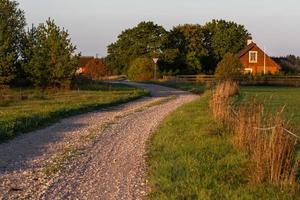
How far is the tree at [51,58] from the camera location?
153ft

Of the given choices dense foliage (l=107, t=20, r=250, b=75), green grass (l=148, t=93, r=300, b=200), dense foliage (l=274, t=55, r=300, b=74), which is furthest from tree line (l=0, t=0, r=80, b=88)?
dense foliage (l=274, t=55, r=300, b=74)

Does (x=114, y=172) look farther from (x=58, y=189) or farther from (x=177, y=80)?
(x=177, y=80)

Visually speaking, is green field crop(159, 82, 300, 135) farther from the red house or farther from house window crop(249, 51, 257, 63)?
house window crop(249, 51, 257, 63)

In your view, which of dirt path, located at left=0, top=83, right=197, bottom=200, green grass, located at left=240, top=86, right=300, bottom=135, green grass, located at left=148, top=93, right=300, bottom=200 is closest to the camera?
green grass, located at left=148, top=93, right=300, bottom=200

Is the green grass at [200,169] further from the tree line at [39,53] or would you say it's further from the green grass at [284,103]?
the tree line at [39,53]

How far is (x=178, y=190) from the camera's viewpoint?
10.4m

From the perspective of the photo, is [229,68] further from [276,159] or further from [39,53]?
[276,159]

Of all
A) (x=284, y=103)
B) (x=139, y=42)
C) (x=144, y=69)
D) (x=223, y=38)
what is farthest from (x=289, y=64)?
(x=284, y=103)

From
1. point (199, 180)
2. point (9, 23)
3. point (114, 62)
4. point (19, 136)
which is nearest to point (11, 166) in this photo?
point (199, 180)

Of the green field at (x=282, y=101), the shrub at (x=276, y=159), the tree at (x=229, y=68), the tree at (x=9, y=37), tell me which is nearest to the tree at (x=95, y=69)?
the tree at (x=229, y=68)

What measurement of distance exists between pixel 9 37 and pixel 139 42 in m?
56.0

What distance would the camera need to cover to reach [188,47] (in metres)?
103

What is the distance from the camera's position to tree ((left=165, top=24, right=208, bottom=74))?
323 feet

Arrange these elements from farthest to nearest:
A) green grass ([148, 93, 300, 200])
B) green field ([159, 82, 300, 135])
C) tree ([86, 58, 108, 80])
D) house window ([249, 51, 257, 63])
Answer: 1. house window ([249, 51, 257, 63])
2. tree ([86, 58, 108, 80])
3. green field ([159, 82, 300, 135])
4. green grass ([148, 93, 300, 200])
